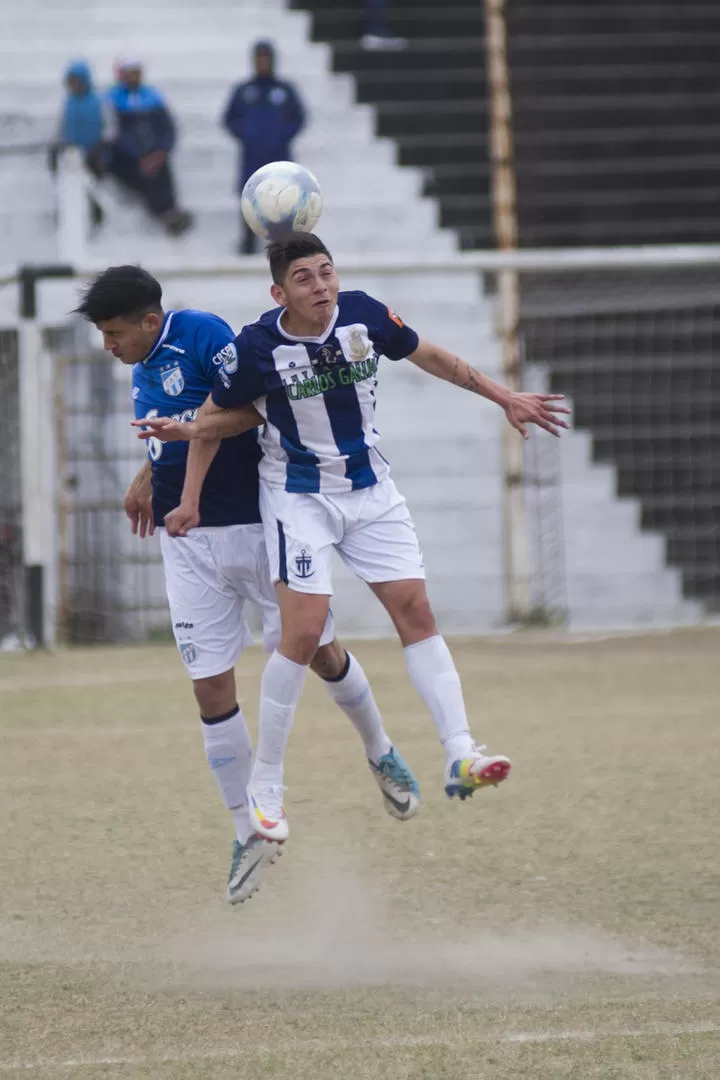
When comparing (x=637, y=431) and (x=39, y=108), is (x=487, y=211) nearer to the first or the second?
(x=637, y=431)

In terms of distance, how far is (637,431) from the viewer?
46.3 feet

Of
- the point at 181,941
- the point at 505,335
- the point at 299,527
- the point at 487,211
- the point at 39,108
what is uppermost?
the point at 39,108

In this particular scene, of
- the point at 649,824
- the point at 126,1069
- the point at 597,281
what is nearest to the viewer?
the point at 126,1069

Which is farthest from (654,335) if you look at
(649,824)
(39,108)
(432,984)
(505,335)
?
(432,984)

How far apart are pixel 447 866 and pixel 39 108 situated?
12.9 m

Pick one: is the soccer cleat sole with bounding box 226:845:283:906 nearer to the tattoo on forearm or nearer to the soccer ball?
the tattoo on forearm

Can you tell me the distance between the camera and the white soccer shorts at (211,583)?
5402mm

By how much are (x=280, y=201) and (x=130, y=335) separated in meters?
0.63

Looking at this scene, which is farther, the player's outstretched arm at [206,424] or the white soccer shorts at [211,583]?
the white soccer shorts at [211,583]

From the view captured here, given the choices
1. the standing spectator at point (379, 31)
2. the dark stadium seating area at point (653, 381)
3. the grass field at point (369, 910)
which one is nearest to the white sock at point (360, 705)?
the grass field at point (369, 910)

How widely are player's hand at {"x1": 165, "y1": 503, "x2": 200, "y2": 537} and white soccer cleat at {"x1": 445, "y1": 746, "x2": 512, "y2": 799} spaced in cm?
109

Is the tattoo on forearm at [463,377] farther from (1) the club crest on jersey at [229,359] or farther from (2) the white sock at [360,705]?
(2) the white sock at [360,705]

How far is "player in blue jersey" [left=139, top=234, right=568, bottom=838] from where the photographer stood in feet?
16.5

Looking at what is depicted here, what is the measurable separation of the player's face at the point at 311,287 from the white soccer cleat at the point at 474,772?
4.67 feet
